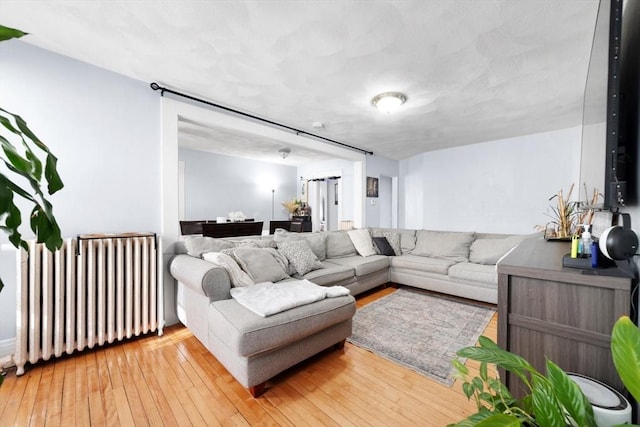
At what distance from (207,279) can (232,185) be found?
14.3ft

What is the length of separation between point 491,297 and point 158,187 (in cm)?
379

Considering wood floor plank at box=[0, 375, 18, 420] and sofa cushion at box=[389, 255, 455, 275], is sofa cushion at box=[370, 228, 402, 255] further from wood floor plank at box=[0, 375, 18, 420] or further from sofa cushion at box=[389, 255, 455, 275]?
wood floor plank at box=[0, 375, 18, 420]

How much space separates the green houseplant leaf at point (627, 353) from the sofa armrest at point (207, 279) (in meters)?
1.98

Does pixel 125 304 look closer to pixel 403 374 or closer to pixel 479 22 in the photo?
pixel 403 374

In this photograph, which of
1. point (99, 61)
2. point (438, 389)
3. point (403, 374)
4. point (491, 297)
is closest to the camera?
point (438, 389)

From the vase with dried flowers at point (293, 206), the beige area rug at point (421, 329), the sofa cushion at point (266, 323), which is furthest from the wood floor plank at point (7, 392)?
the vase with dried flowers at point (293, 206)

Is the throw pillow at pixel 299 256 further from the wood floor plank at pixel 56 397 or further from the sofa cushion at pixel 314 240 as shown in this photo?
the wood floor plank at pixel 56 397

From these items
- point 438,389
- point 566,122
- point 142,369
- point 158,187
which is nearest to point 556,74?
point 566,122

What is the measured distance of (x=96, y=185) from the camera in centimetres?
225

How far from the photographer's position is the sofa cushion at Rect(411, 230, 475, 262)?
12.0 ft

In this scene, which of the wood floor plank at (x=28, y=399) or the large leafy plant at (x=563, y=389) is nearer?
the large leafy plant at (x=563, y=389)

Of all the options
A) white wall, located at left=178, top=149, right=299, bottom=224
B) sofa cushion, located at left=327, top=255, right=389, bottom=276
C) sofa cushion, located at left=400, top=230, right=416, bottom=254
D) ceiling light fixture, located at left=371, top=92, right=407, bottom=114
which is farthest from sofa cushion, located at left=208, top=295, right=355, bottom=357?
white wall, located at left=178, top=149, right=299, bottom=224

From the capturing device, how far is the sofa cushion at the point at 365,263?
3.29 m

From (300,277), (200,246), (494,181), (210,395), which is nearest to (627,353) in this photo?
(210,395)
